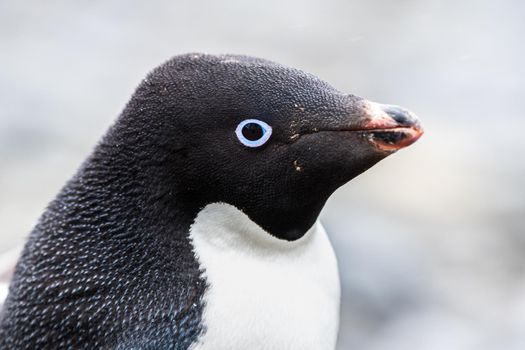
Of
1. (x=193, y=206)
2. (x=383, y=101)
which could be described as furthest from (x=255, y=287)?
Result: (x=383, y=101)

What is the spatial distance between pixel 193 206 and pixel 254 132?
129mm

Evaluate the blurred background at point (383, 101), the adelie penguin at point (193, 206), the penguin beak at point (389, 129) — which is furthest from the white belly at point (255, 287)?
the blurred background at point (383, 101)

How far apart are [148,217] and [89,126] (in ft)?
6.30

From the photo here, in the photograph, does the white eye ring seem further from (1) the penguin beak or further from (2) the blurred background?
(2) the blurred background

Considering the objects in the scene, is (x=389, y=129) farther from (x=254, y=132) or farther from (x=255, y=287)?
(x=255, y=287)

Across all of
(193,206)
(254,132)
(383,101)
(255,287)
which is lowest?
(383,101)

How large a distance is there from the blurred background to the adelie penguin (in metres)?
1.14

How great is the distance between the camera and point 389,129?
117 centimetres

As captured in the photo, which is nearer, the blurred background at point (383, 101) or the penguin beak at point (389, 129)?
the penguin beak at point (389, 129)

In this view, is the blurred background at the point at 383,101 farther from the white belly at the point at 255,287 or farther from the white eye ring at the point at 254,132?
the white eye ring at the point at 254,132

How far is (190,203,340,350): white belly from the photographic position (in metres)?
1.25

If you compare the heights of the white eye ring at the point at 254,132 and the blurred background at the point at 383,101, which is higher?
the white eye ring at the point at 254,132

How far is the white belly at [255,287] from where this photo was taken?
1253mm

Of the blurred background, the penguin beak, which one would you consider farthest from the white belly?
the blurred background
